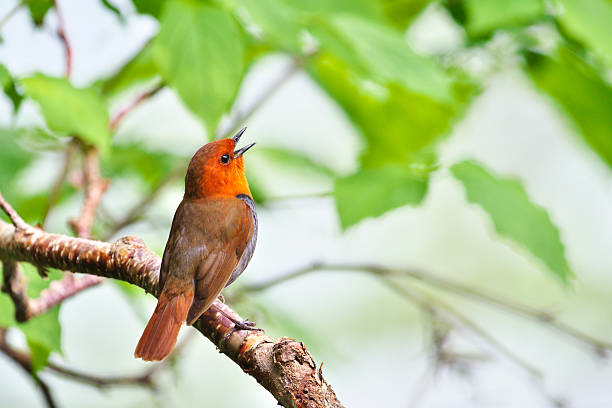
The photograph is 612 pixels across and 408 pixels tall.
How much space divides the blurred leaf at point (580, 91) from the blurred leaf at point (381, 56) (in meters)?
Answer: 0.67

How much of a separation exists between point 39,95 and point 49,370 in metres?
0.97

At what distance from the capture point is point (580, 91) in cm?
273

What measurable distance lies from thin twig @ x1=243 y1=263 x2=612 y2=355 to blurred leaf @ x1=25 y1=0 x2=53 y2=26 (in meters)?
1.12

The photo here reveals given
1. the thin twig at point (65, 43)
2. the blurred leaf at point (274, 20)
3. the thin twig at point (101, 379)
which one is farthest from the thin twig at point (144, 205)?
the blurred leaf at point (274, 20)

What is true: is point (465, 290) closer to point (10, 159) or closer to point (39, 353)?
point (39, 353)

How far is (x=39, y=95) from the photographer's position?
1.89 meters

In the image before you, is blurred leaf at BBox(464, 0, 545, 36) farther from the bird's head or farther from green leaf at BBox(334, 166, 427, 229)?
the bird's head

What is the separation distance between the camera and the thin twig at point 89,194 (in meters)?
2.04

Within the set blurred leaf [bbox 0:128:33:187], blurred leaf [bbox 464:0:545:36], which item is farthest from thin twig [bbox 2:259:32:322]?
blurred leaf [bbox 464:0:545:36]

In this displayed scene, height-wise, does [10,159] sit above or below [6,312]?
below

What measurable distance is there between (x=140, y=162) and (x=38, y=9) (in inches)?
35.8

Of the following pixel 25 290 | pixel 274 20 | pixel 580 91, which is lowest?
pixel 25 290

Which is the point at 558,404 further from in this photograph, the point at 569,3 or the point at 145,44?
the point at 145,44

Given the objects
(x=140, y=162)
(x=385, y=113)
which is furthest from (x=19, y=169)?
(x=385, y=113)
